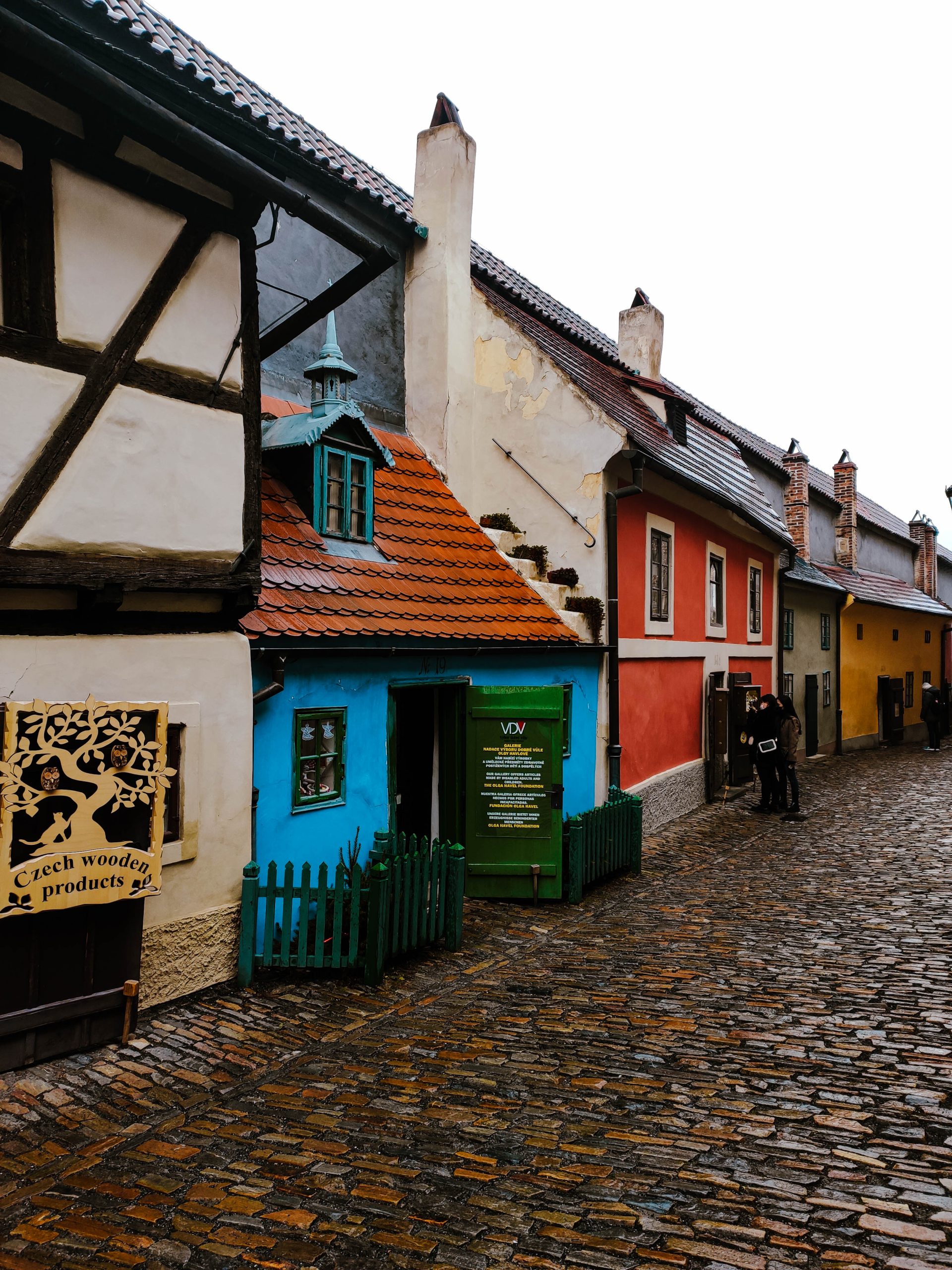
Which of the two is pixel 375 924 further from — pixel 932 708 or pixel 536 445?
pixel 932 708

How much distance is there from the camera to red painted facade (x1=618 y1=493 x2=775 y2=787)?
536 inches

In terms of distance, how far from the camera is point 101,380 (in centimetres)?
607

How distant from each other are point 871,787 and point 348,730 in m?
13.8

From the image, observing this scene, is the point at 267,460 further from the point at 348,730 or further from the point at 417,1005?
the point at 417,1005

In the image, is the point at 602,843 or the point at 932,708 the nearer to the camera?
the point at 602,843

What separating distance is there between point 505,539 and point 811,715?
48.6 feet

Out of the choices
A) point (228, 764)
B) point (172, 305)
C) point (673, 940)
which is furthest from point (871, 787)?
point (172, 305)

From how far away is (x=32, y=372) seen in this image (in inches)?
224

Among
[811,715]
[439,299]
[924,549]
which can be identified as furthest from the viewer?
[924,549]

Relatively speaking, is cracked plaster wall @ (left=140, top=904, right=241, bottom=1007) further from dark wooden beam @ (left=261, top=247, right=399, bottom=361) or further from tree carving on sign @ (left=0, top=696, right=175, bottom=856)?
dark wooden beam @ (left=261, top=247, right=399, bottom=361)

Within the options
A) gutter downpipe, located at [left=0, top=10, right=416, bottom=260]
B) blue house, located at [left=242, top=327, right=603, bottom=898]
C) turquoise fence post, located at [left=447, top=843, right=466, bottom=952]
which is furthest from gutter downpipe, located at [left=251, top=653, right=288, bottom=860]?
gutter downpipe, located at [left=0, top=10, right=416, bottom=260]

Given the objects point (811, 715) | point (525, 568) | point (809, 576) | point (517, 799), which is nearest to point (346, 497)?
point (525, 568)

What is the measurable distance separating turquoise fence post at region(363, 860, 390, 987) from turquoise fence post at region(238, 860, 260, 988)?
82 centimetres

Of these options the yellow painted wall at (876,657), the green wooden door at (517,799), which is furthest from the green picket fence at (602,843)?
the yellow painted wall at (876,657)
